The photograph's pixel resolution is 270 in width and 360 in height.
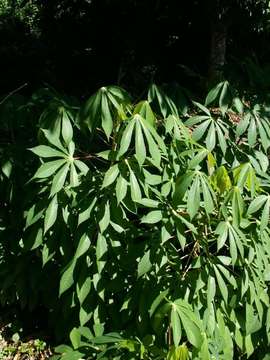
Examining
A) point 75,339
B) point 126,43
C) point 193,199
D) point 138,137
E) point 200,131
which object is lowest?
point 75,339

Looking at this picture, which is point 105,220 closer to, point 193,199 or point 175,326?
point 193,199

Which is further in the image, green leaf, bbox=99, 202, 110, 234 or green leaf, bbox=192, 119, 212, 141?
green leaf, bbox=192, 119, 212, 141

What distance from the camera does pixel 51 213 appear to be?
6.98 ft

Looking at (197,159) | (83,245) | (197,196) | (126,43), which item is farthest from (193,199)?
(126,43)

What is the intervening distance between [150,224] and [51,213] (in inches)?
16.7

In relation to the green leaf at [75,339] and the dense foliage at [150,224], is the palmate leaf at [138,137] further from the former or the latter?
the green leaf at [75,339]

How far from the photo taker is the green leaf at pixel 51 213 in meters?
2.11

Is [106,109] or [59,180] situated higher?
[106,109]

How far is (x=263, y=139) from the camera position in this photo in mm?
2361

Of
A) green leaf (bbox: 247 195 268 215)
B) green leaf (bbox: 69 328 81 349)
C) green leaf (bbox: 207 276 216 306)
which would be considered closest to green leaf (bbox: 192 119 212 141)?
green leaf (bbox: 247 195 268 215)

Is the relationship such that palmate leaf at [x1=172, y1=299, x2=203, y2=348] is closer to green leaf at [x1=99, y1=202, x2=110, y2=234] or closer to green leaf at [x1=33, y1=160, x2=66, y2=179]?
green leaf at [x1=99, y1=202, x2=110, y2=234]

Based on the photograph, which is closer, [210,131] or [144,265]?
[144,265]

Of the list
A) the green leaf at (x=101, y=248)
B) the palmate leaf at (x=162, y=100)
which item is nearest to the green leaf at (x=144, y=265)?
the green leaf at (x=101, y=248)

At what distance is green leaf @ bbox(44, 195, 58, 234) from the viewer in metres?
2.11
